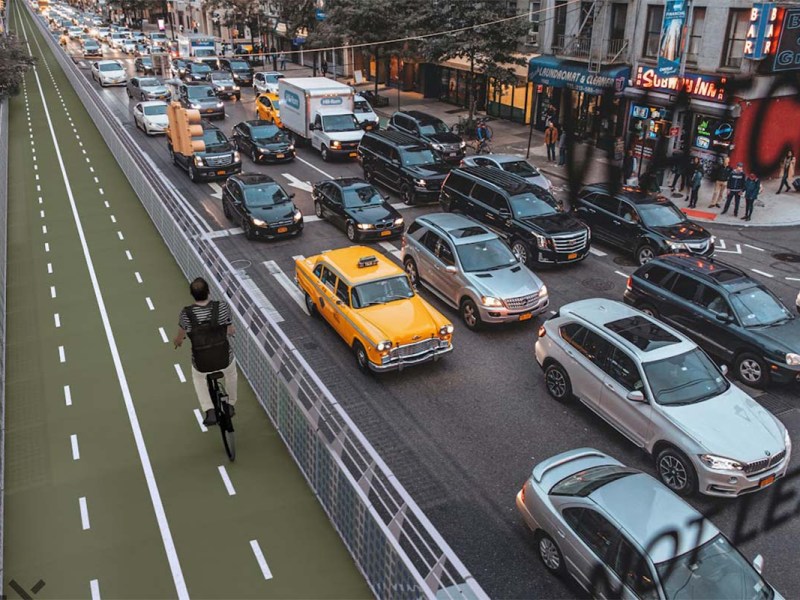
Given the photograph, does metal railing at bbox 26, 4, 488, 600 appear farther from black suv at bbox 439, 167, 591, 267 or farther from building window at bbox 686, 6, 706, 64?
black suv at bbox 439, 167, 591, 267

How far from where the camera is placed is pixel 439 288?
17078 mm

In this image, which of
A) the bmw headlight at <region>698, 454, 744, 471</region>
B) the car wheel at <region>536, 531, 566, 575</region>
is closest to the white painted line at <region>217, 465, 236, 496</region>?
the car wheel at <region>536, 531, 566, 575</region>

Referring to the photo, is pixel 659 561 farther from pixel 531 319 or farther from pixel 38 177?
pixel 38 177

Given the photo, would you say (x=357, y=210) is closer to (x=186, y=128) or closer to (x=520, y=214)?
(x=520, y=214)

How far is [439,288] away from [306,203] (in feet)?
33.4

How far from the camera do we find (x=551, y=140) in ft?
90.8

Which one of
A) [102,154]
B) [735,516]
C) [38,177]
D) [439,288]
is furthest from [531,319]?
[102,154]

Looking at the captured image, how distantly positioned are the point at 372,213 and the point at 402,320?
8432 mm

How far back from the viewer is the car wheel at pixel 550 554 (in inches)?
344

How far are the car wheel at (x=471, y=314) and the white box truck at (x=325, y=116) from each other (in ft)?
56.5

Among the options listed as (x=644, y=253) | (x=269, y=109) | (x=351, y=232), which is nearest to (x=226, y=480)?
(x=351, y=232)

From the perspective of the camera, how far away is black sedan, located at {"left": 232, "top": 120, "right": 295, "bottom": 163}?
30.8m

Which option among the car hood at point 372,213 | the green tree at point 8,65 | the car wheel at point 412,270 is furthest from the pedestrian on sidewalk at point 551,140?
the green tree at point 8,65

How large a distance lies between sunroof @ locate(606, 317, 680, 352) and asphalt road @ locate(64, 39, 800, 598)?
169 cm
